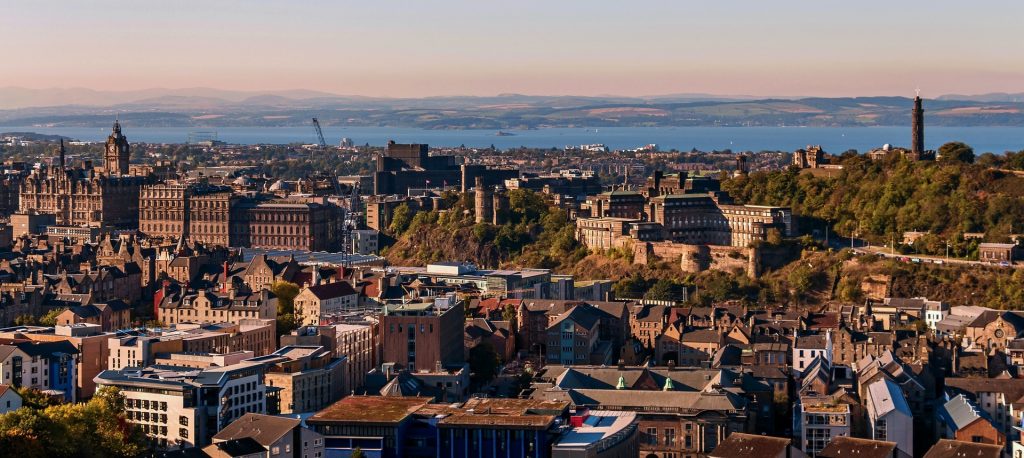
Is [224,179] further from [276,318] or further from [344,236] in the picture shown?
[276,318]

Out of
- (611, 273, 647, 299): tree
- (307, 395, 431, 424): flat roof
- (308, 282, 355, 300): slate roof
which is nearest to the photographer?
(307, 395, 431, 424): flat roof

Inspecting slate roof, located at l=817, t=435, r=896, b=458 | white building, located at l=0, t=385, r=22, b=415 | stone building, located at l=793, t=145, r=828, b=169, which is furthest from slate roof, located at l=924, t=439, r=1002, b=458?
stone building, located at l=793, t=145, r=828, b=169

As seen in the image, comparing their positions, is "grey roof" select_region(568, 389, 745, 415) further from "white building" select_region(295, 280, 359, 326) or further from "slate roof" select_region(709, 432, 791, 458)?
"white building" select_region(295, 280, 359, 326)

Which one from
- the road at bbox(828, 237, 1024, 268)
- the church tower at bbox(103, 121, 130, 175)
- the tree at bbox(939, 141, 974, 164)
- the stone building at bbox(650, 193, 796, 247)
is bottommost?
the road at bbox(828, 237, 1024, 268)

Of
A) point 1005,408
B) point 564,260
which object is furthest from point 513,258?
point 1005,408

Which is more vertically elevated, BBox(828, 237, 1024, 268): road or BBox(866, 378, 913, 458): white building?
BBox(828, 237, 1024, 268): road

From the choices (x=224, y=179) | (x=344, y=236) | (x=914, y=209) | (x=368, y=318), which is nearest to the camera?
(x=368, y=318)

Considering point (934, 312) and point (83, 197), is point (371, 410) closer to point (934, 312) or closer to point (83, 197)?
point (934, 312)
